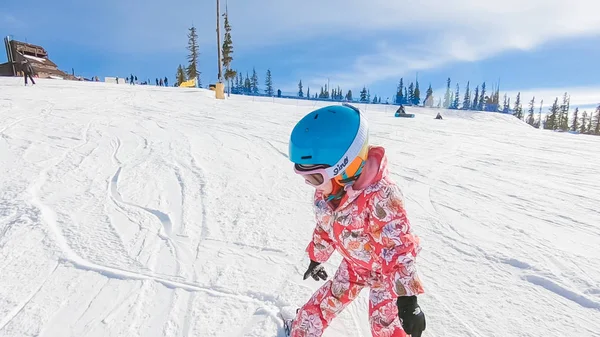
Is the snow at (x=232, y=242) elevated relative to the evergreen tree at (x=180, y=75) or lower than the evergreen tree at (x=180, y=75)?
lower

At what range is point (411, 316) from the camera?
1.40 meters

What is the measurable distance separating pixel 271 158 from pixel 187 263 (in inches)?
146

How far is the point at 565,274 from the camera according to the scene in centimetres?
246

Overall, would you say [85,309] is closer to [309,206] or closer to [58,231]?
[58,231]

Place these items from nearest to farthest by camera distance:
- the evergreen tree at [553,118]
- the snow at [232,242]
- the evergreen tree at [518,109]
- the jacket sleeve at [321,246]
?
1. the jacket sleeve at [321,246]
2. the snow at [232,242]
3. the evergreen tree at [553,118]
4. the evergreen tree at [518,109]

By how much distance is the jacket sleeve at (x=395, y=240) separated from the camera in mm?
1406

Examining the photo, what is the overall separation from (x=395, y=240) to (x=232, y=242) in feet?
6.05

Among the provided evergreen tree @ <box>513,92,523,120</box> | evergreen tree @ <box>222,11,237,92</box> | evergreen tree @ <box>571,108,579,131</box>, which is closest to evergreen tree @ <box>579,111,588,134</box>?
evergreen tree @ <box>571,108,579,131</box>

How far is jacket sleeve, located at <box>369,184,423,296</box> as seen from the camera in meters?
1.41

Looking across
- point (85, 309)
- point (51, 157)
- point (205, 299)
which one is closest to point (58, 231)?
point (85, 309)

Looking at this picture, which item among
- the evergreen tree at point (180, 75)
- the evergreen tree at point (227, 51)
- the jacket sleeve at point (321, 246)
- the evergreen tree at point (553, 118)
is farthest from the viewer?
the evergreen tree at point (553, 118)

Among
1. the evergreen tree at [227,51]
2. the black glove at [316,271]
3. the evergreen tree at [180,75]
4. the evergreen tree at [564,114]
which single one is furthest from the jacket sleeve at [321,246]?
the evergreen tree at [564,114]

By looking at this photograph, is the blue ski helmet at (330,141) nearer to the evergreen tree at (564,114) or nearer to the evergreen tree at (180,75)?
the evergreen tree at (180,75)

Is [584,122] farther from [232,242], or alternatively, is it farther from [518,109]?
[232,242]
